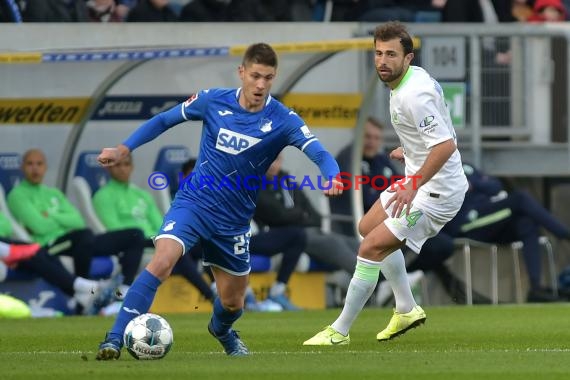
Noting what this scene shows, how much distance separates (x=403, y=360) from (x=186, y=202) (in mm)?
1633

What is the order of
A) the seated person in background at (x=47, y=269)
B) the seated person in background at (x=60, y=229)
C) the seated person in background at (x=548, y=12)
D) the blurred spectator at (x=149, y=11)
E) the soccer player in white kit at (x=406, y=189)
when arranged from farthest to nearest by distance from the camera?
the seated person in background at (x=548, y=12), the blurred spectator at (x=149, y=11), the seated person in background at (x=60, y=229), the seated person in background at (x=47, y=269), the soccer player in white kit at (x=406, y=189)

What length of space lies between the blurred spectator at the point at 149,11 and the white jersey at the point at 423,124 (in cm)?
761

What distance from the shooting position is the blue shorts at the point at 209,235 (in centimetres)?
961

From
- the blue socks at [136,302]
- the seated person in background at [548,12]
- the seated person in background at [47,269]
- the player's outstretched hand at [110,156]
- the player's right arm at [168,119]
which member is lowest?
the seated person in background at [47,269]

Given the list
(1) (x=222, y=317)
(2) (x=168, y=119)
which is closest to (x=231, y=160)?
(2) (x=168, y=119)

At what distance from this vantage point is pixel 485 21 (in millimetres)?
19906

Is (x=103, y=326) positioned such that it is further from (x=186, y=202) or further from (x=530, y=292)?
(x=530, y=292)

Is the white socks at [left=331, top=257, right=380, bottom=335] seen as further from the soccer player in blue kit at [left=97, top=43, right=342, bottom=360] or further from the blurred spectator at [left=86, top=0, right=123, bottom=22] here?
the blurred spectator at [left=86, top=0, right=123, bottom=22]

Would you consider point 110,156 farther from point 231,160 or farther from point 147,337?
point 147,337

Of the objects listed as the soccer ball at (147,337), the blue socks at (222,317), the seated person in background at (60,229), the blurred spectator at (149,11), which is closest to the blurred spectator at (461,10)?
the blurred spectator at (149,11)

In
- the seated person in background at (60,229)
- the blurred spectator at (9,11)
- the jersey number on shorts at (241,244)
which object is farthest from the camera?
the blurred spectator at (9,11)

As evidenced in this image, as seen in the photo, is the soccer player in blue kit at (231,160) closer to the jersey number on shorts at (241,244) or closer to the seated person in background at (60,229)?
the jersey number on shorts at (241,244)

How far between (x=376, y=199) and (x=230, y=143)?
27.9ft

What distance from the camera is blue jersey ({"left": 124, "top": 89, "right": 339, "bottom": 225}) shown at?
9.85 m
